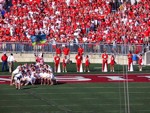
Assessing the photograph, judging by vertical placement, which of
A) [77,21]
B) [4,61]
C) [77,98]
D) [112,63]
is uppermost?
[77,21]

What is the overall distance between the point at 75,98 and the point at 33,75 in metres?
4.93


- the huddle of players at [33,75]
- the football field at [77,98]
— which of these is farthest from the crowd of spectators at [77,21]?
the huddle of players at [33,75]

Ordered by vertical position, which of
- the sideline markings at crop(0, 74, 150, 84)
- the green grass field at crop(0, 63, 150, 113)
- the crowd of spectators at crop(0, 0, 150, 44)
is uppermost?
the crowd of spectators at crop(0, 0, 150, 44)

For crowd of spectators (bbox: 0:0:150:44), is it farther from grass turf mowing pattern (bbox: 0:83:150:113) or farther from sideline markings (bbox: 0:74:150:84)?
grass turf mowing pattern (bbox: 0:83:150:113)

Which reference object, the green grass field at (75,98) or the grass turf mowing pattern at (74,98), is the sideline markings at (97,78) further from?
the grass turf mowing pattern at (74,98)

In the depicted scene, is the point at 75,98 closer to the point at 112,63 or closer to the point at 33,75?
the point at 33,75

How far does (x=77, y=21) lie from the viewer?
4959 centimetres

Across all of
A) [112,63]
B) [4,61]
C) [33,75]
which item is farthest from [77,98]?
[4,61]

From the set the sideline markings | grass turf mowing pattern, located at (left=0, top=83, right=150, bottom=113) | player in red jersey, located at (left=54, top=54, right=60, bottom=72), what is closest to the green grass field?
grass turf mowing pattern, located at (left=0, top=83, right=150, bottom=113)

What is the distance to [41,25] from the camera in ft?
163

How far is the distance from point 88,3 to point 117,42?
528 centimetres

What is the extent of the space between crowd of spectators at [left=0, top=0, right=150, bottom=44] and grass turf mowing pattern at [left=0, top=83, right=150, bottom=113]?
12954 millimetres

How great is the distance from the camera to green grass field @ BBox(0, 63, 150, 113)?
89.6 feet

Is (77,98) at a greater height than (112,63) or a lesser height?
lesser
